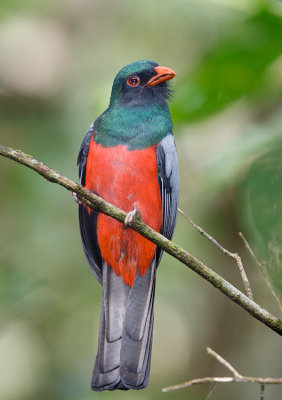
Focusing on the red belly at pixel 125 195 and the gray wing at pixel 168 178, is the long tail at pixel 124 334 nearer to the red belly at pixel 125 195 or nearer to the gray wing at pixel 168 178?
the red belly at pixel 125 195

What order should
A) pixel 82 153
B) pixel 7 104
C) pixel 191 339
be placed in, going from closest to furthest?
pixel 82 153 → pixel 7 104 → pixel 191 339

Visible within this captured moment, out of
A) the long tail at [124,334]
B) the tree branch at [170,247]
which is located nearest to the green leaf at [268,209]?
the tree branch at [170,247]

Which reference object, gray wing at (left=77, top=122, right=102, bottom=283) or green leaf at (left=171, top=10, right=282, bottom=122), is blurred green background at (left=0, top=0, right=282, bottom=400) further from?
green leaf at (left=171, top=10, right=282, bottom=122)

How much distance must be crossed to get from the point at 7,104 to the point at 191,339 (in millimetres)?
3377

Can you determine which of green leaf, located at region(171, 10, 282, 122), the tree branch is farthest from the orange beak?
the tree branch

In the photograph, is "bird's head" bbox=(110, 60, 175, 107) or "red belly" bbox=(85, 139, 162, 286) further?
"bird's head" bbox=(110, 60, 175, 107)

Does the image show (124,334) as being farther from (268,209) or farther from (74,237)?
(74,237)

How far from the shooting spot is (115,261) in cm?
370

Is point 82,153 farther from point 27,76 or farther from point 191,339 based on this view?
point 191,339

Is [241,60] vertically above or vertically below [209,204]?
below

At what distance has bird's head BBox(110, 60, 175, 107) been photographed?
377 cm

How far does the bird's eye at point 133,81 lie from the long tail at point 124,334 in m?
1.22

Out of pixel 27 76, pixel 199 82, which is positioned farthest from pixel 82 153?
pixel 27 76

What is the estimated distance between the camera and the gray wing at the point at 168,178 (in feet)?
11.5
